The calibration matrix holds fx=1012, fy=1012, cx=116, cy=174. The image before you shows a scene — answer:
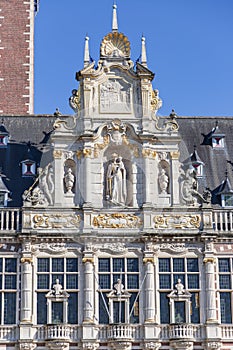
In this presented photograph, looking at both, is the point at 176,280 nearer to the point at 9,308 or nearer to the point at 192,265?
the point at 192,265

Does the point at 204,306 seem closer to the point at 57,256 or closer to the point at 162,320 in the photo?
the point at 162,320

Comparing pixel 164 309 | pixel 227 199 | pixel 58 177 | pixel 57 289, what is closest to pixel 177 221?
pixel 227 199

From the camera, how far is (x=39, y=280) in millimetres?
39812

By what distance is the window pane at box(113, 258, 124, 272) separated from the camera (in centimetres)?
4022

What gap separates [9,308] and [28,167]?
6.62m

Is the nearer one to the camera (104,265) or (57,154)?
(104,265)

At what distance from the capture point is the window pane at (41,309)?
39375 millimetres

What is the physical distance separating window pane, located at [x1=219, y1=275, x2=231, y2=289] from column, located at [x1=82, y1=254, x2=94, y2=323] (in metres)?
5.19

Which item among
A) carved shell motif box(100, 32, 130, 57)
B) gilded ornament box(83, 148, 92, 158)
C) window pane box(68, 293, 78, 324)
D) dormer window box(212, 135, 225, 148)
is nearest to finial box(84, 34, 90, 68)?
carved shell motif box(100, 32, 130, 57)

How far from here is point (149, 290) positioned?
39.8 metres

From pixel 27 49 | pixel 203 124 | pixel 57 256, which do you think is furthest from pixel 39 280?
pixel 27 49

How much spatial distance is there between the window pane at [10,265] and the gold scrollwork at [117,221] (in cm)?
367

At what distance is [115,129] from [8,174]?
5067 mm

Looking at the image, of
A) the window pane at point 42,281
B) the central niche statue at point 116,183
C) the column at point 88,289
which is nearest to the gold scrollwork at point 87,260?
the column at point 88,289
